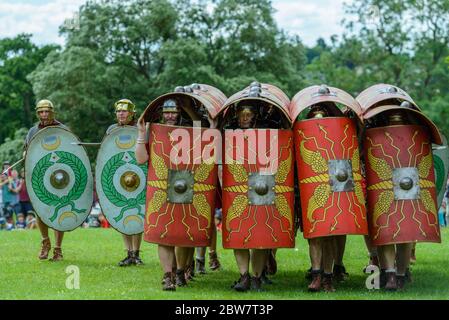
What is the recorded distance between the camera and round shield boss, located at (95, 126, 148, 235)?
1099 centimetres

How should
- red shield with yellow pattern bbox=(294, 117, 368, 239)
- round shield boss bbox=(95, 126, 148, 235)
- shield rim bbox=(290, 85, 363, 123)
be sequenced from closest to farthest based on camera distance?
red shield with yellow pattern bbox=(294, 117, 368, 239)
shield rim bbox=(290, 85, 363, 123)
round shield boss bbox=(95, 126, 148, 235)

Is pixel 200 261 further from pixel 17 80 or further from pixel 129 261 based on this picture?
pixel 17 80

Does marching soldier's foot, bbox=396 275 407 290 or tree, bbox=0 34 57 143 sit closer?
marching soldier's foot, bbox=396 275 407 290

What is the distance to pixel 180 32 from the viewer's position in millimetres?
36438

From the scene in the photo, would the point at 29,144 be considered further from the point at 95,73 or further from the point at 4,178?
the point at 95,73

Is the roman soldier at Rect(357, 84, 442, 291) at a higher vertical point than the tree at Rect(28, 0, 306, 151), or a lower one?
lower

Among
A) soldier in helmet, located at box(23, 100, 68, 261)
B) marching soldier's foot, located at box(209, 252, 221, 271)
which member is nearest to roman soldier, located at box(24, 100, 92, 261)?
soldier in helmet, located at box(23, 100, 68, 261)

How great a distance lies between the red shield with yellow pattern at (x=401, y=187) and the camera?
28.3ft

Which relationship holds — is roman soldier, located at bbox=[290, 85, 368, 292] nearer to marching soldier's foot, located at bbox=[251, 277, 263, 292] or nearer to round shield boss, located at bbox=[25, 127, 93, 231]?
marching soldier's foot, located at bbox=[251, 277, 263, 292]

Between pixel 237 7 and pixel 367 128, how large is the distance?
27631 mm

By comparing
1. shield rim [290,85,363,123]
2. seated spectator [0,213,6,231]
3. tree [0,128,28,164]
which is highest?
tree [0,128,28,164]

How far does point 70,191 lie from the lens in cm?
1141

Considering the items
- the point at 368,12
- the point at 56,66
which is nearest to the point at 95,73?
the point at 56,66

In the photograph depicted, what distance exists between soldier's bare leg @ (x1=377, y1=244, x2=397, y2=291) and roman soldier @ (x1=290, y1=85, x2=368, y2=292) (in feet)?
1.68
